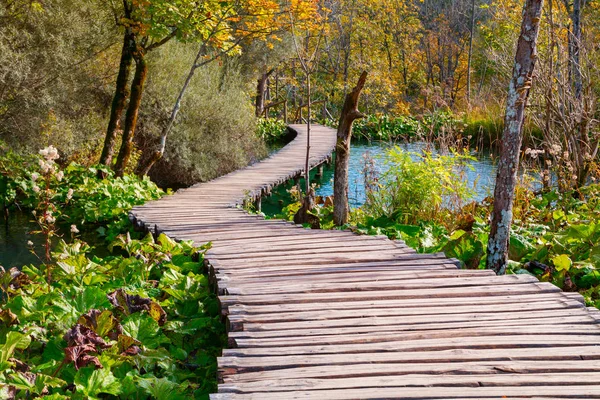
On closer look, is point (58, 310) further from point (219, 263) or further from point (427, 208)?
point (427, 208)

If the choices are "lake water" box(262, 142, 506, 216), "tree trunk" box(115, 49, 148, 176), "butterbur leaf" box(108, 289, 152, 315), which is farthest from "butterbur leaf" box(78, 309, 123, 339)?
"tree trunk" box(115, 49, 148, 176)

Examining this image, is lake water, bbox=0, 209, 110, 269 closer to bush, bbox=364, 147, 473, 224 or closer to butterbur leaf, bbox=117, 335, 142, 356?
bush, bbox=364, 147, 473, 224

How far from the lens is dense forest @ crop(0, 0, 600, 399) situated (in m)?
3.59

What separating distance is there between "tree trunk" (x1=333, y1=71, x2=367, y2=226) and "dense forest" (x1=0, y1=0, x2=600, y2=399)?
2cm

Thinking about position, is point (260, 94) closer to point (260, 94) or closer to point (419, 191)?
point (260, 94)

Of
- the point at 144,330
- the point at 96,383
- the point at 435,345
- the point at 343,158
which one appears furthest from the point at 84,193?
the point at 435,345

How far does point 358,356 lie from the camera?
2.96 meters

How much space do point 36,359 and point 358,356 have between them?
164 cm

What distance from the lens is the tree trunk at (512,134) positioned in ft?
14.0

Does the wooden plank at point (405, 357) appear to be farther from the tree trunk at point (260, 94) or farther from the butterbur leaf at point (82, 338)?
the tree trunk at point (260, 94)

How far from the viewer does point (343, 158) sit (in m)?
7.27

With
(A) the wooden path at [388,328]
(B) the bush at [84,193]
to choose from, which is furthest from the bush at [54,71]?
(A) the wooden path at [388,328]

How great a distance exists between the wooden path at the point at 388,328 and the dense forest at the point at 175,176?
1.29ft

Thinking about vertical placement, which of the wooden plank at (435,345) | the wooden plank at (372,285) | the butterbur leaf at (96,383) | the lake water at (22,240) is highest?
the wooden plank at (372,285)
